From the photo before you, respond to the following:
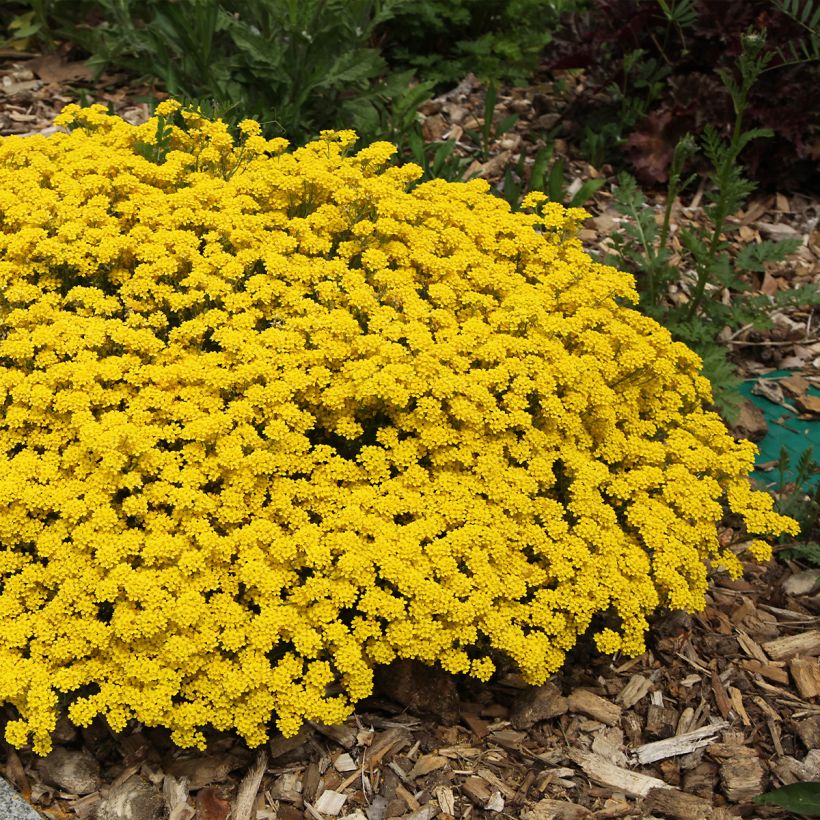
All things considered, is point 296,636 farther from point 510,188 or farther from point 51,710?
point 510,188

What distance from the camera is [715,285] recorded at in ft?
14.0

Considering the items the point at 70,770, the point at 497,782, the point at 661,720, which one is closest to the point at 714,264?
the point at 661,720

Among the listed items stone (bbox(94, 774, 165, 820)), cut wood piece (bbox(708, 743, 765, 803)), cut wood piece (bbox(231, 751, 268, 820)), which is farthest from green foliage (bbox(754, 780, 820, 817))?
stone (bbox(94, 774, 165, 820))

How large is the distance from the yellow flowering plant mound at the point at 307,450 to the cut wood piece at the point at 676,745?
331 mm

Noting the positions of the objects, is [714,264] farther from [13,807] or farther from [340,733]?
[13,807]

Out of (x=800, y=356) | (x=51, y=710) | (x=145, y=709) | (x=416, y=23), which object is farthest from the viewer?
(x=416, y=23)

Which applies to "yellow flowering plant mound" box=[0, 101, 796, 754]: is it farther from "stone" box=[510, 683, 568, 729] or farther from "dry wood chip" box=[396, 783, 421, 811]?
"dry wood chip" box=[396, 783, 421, 811]

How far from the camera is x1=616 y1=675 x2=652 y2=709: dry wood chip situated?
8.93 ft

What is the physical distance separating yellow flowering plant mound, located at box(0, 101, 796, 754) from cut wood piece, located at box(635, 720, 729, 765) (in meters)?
0.33

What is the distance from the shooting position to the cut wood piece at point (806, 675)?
9.07 ft

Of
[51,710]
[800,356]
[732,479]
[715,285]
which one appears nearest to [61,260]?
[51,710]

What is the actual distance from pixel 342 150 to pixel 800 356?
7.63 feet

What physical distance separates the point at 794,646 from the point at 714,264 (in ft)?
5.17

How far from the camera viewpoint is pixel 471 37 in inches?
227
